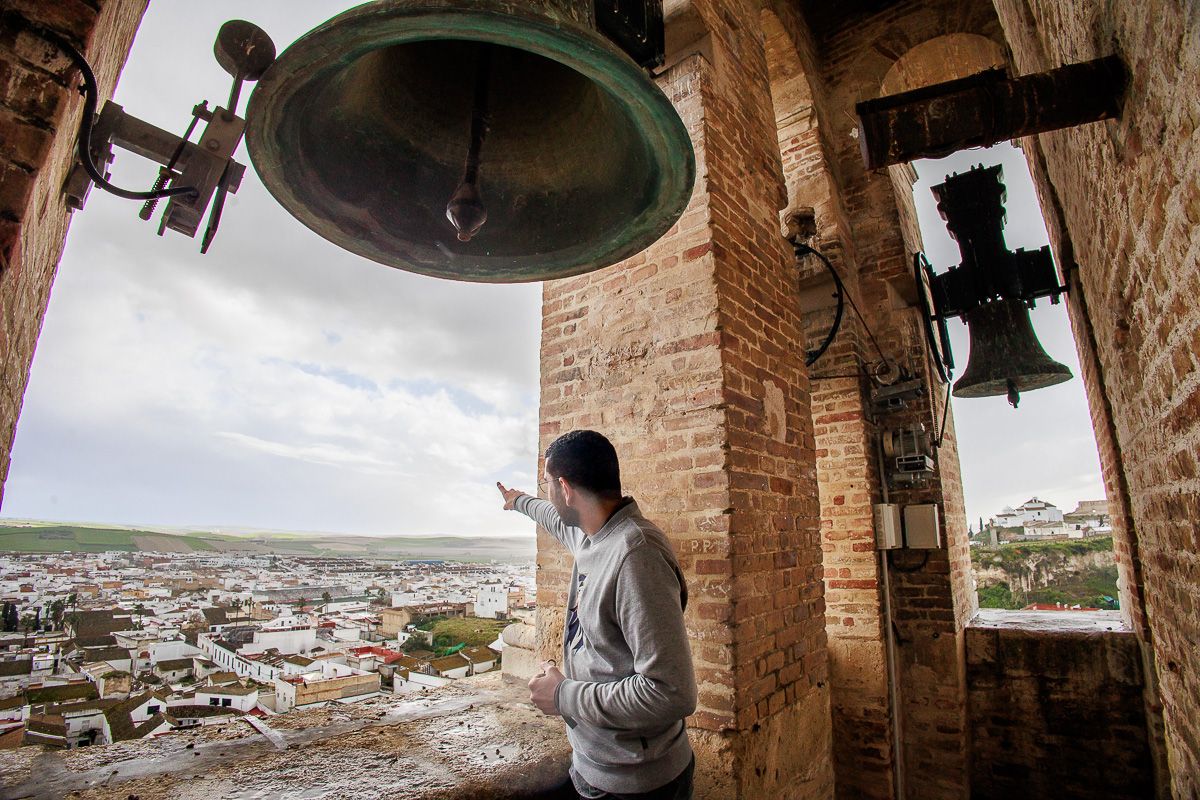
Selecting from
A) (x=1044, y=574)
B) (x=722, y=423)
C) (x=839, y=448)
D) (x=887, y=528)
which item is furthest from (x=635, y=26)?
(x=1044, y=574)

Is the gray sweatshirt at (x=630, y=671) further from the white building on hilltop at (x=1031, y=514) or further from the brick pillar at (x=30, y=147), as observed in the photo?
the white building on hilltop at (x=1031, y=514)

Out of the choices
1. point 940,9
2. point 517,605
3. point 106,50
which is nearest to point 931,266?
point 940,9

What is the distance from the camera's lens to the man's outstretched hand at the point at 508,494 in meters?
2.91

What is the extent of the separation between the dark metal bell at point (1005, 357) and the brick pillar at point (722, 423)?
5.95 ft

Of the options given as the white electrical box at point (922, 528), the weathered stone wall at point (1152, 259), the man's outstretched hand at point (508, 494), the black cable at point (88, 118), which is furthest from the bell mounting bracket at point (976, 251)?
the black cable at point (88, 118)

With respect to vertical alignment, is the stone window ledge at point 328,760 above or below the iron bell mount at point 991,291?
below

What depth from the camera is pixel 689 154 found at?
119 centimetres

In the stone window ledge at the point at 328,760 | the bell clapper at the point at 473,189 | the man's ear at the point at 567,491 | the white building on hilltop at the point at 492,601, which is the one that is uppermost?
the bell clapper at the point at 473,189

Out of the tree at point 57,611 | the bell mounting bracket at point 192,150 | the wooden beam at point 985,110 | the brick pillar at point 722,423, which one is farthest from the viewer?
the brick pillar at point 722,423

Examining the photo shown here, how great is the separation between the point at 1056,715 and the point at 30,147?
6.60 meters

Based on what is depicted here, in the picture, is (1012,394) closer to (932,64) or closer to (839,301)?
(839,301)

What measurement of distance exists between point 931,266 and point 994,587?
19.3 ft

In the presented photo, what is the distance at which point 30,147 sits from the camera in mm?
1042

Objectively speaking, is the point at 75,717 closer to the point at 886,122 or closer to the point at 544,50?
the point at 544,50
